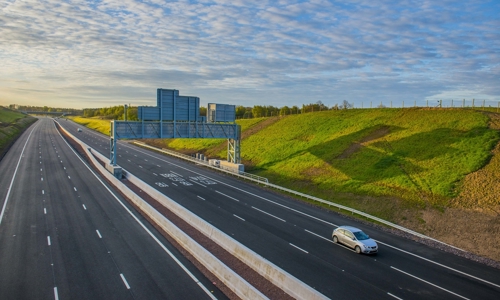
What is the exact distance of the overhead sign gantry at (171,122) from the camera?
4597 cm

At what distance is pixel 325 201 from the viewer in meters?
34.4

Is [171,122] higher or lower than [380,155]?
higher

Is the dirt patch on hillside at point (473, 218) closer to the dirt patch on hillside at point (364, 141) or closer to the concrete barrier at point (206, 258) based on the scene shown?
the dirt patch on hillside at point (364, 141)

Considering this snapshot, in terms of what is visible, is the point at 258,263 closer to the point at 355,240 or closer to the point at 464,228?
the point at 355,240

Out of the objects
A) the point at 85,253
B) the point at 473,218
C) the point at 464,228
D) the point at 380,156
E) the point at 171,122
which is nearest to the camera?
the point at 85,253

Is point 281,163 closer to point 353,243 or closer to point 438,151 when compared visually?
point 438,151

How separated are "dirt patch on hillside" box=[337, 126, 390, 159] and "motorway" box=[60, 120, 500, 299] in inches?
618

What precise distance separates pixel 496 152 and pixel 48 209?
4388cm

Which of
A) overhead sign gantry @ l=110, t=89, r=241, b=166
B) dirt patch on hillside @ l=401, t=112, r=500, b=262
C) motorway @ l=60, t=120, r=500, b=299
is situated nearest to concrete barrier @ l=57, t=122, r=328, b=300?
motorway @ l=60, t=120, r=500, b=299

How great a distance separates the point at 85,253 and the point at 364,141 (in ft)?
135

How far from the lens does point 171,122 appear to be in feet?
159

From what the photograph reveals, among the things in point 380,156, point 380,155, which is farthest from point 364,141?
point 380,156

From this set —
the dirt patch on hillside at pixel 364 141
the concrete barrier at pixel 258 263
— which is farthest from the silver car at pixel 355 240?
the dirt patch on hillside at pixel 364 141

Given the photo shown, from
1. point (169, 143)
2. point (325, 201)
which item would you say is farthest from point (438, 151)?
point (169, 143)
